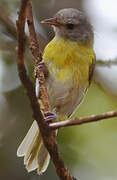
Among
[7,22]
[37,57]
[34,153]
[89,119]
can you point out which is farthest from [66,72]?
[89,119]

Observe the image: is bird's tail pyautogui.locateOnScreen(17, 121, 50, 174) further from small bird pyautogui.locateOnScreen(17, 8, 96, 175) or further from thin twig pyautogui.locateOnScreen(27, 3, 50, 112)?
thin twig pyautogui.locateOnScreen(27, 3, 50, 112)

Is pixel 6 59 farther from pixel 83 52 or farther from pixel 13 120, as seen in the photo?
pixel 83 52

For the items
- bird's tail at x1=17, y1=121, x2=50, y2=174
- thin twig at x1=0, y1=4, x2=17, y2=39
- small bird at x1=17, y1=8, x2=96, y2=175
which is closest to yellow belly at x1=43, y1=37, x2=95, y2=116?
small bird at x1=17, y1=8, x2=96, y2=175

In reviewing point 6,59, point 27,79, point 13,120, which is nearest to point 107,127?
point 13,120

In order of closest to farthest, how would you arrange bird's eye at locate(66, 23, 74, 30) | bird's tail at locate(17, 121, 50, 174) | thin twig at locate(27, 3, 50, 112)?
thin twig at locate(27, 3, 50, 112) < bird's tail at locate(17, 121, 50, 174) < bird's eye at locate(66, 23, 74, 30)

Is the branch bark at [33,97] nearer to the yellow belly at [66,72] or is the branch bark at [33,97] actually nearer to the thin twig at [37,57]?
the thin twig at [37,57]

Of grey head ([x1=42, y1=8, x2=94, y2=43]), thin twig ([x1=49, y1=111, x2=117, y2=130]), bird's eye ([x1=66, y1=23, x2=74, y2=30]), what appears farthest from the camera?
bird's eye ([x1=66, y1=23, x2=74, y2=30])

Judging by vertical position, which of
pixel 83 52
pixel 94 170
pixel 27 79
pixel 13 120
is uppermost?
pixel 27 79
